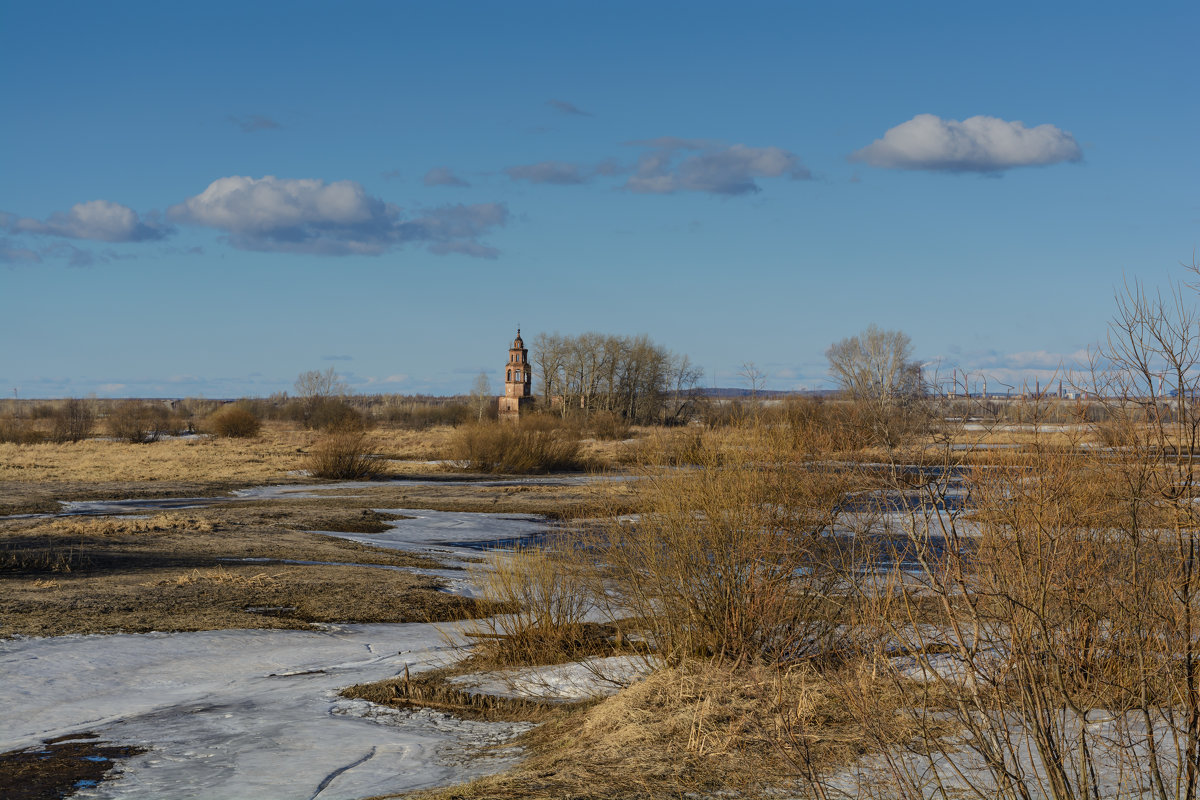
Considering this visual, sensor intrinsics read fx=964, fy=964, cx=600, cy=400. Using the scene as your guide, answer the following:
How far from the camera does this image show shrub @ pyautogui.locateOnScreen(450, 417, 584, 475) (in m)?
→ 39.4

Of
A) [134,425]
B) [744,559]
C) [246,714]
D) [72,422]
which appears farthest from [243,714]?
[72,422]

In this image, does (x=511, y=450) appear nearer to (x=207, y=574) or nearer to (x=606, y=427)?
(x=606, y=427)

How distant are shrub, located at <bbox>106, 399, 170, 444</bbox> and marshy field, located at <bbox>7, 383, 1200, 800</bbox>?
45743 millimetres

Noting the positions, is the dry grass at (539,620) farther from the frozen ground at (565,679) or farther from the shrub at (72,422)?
the shrub at (72,422)

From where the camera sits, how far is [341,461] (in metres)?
34.3

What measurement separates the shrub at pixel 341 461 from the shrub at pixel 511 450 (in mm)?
4943

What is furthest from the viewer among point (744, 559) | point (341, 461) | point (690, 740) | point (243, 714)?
point (341, 461)

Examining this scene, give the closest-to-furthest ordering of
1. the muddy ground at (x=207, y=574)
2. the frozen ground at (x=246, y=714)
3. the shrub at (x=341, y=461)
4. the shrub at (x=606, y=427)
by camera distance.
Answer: the frozen ground at (x=246, y=714), the muddy ground at (x=207, y=574), the shrub at (x=341, y=461), the shrub at (x=606, y=427)

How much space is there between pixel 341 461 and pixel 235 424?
100 feet

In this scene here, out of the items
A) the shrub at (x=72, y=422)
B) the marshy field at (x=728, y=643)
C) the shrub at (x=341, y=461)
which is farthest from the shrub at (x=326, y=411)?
the marshy field at (x=728, y=643)

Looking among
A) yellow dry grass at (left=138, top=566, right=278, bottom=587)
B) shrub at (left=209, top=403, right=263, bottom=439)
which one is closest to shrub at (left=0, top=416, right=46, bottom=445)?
shrub at (left=209, top=403, right=263, bottom=439)

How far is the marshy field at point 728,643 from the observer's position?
442cm

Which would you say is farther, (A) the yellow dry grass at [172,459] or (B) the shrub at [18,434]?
(B) the shrub at [18,434]

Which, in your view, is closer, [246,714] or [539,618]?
[246,714]
